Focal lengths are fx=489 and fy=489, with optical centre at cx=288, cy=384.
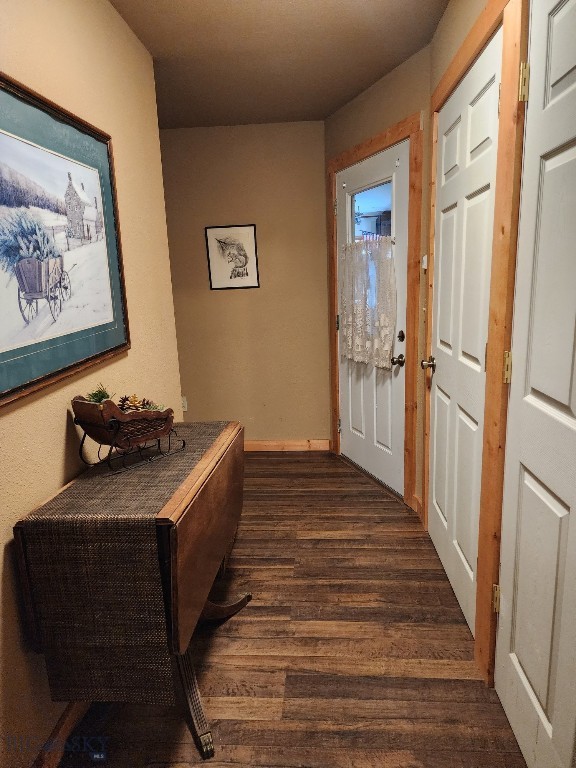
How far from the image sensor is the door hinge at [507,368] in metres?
1.46

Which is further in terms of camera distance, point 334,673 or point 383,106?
point 383,106

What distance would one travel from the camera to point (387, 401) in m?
3.13

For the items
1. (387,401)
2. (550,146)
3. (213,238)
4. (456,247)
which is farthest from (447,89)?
(213,238)

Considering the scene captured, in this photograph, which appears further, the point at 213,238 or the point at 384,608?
the point at 213,238

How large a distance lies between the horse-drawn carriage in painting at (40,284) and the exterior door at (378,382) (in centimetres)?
192

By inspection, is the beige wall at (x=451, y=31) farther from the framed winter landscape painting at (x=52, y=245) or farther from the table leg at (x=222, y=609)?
the table leg at (x=222, y=609)

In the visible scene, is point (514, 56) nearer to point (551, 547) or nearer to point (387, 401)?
point (551, 547)

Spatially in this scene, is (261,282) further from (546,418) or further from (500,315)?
(546,418)

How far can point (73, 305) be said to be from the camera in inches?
61.9

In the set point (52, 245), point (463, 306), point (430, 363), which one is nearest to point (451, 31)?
point (463, 306)

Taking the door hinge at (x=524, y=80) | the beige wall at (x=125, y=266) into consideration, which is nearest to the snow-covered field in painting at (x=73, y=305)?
the beige wall at (x=125, y=266)

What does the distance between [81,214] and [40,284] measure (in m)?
0.38

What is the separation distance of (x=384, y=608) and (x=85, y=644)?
126 cm

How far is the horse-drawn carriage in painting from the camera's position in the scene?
1.31 metres
